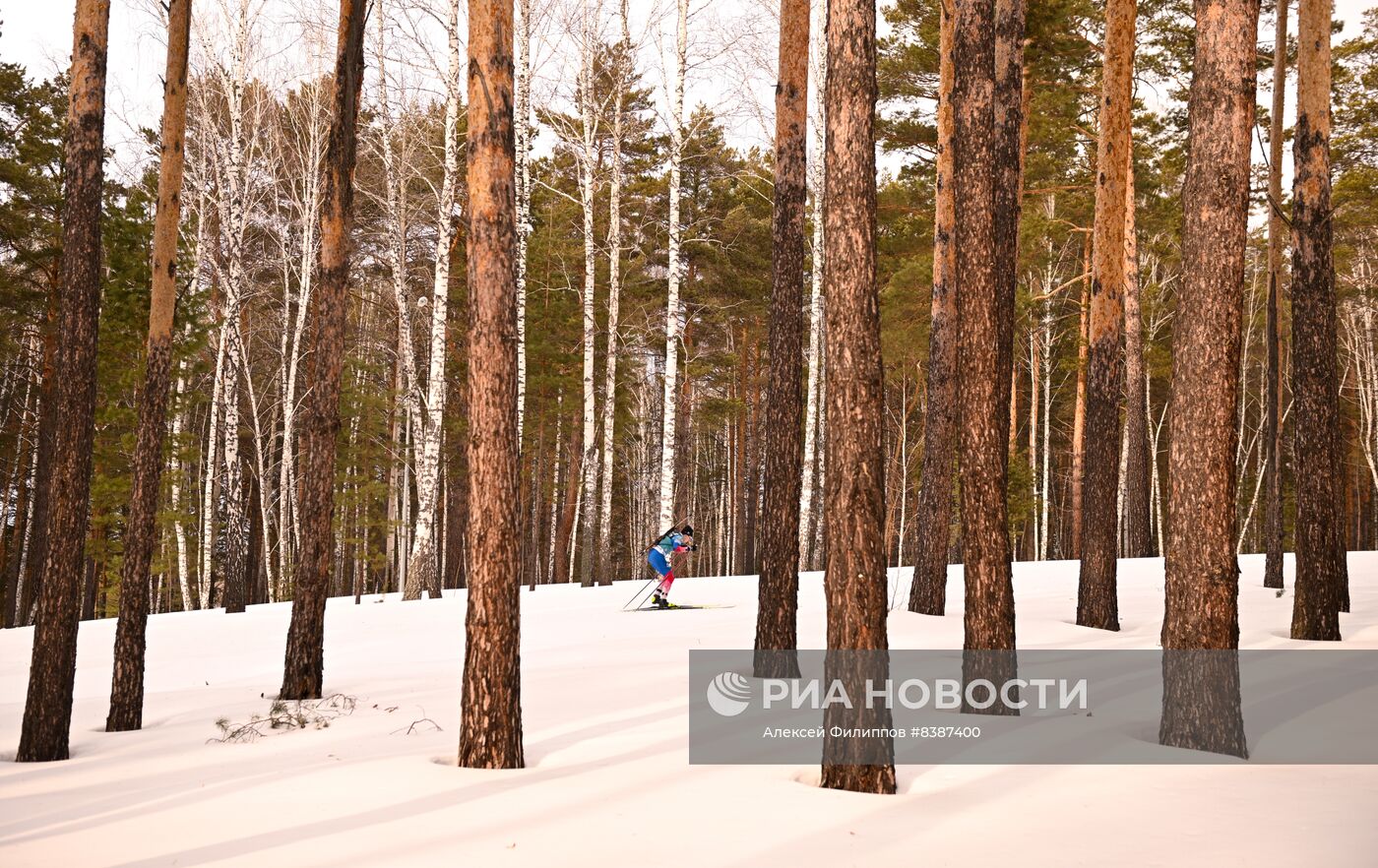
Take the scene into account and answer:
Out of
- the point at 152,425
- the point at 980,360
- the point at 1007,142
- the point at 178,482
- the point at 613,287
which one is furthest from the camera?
the point at 178,482

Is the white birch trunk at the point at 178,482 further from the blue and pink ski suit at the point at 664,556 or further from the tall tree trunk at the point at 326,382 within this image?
the tall tree trunk at the point at 326,382

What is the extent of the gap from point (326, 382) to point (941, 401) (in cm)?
743

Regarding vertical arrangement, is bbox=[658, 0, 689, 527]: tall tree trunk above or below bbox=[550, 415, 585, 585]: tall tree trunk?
above

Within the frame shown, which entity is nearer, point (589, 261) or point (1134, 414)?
point (1134, 414)

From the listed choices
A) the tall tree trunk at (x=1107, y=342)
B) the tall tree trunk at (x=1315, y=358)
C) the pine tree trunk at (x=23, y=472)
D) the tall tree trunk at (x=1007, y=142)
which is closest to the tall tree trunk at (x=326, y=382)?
the tall tree trunk at (x=1007, y=142)

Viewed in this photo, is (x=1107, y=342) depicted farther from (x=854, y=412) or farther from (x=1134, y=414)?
(x=854, y=412)

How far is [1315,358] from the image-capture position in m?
10.1

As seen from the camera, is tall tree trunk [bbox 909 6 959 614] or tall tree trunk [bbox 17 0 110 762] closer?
tall tree trunk [bbox 17 0 110 762]

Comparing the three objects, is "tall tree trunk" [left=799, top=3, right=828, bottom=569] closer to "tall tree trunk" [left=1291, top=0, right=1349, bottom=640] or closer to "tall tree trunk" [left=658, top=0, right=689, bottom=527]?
"tall tree trunk" [left=658, top=0, right=689, bottom=527]

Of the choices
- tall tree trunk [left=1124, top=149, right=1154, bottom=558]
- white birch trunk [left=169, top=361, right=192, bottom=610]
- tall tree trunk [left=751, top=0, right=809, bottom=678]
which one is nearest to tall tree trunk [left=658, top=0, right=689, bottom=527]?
tall tree trunk [left=1124, top=149, right=1154, bottom=558]

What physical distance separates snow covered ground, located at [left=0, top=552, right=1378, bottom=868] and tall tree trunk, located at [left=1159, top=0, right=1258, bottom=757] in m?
0.50

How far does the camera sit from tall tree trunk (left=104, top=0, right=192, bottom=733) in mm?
7027

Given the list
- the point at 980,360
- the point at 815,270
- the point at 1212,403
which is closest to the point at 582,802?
the point at 980,360

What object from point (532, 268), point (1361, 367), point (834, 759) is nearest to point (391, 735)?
point (834, 759)
